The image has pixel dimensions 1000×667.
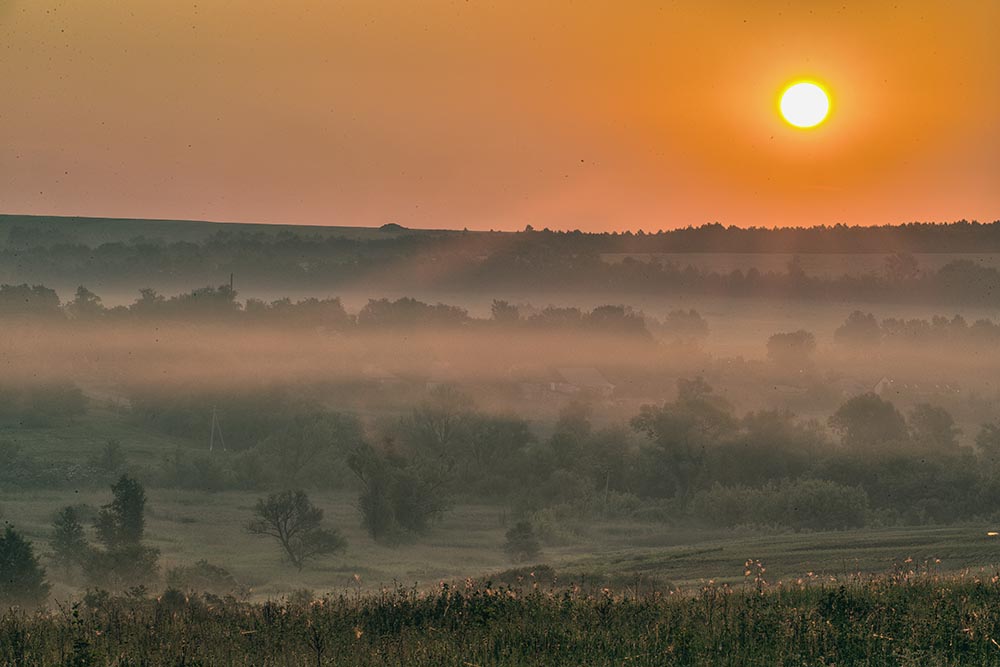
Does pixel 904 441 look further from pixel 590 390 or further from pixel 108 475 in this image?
pixel 108 475

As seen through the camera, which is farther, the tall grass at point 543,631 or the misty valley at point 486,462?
the misty valley at point 486,462

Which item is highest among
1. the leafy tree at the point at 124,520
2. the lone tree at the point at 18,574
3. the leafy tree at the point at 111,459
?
the leafy tree at the point at 111,459

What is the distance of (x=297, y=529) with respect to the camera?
257 ft

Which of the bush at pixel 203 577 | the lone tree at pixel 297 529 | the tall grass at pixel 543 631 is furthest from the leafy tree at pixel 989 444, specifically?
the tall grass at pixel 543 631

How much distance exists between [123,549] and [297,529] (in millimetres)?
14027

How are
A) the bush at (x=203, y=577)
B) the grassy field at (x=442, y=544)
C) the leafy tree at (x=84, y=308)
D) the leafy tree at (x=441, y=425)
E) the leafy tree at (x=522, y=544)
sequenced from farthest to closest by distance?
the leafy tree at (x=84, y=308), the leafy tree at (x=441, y=425), the leafy tree at (x=522, y=544), the bush at (x=203, y=577), the grassy field at (x=442, y=544)

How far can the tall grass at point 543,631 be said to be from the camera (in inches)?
575

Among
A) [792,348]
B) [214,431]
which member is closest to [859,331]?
[792,348]

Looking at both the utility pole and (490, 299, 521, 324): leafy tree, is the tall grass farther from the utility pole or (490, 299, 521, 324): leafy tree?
(490, 299, 521, 324): leafy tree

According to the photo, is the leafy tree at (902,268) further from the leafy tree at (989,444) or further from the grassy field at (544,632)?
the grassy field at (544,632)

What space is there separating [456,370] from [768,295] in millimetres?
59748

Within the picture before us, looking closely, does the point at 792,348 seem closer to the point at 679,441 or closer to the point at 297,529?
the point at 679,441

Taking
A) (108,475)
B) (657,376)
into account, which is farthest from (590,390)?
(108,475)

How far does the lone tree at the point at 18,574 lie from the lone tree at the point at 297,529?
22.7 m
